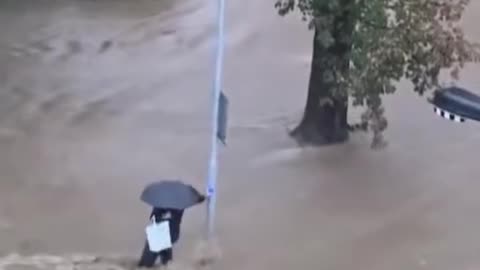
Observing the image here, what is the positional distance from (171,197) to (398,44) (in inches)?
112

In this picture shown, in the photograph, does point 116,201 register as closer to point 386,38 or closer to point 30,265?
point 30,265

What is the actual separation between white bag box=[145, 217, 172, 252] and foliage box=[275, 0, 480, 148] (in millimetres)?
2560

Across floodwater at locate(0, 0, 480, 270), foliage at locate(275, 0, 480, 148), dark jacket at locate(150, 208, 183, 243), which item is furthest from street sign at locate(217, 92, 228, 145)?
foliage at locate(275, 0, 480, 148)

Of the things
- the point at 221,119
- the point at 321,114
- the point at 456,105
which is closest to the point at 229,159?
the point at 321,114

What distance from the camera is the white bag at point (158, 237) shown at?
659 cm


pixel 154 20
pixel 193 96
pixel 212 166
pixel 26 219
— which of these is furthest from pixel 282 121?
pixel 154 20

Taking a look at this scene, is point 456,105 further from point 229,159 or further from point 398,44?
point 229,159

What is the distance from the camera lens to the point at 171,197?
21.3ft

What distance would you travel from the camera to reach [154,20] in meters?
14.4

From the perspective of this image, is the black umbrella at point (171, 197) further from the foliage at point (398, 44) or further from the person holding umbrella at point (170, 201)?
the foliage at point (398, 44)

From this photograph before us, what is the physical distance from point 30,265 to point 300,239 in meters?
1.96

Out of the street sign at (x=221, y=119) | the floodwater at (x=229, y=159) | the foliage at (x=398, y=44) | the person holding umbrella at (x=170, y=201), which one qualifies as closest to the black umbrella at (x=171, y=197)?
the person holding umbrella at (x=170, y=201)

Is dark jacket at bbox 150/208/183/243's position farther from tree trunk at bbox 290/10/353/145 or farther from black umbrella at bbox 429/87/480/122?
tree trunk at bbox 290/10/353/145

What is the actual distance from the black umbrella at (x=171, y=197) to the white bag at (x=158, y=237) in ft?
0.57
